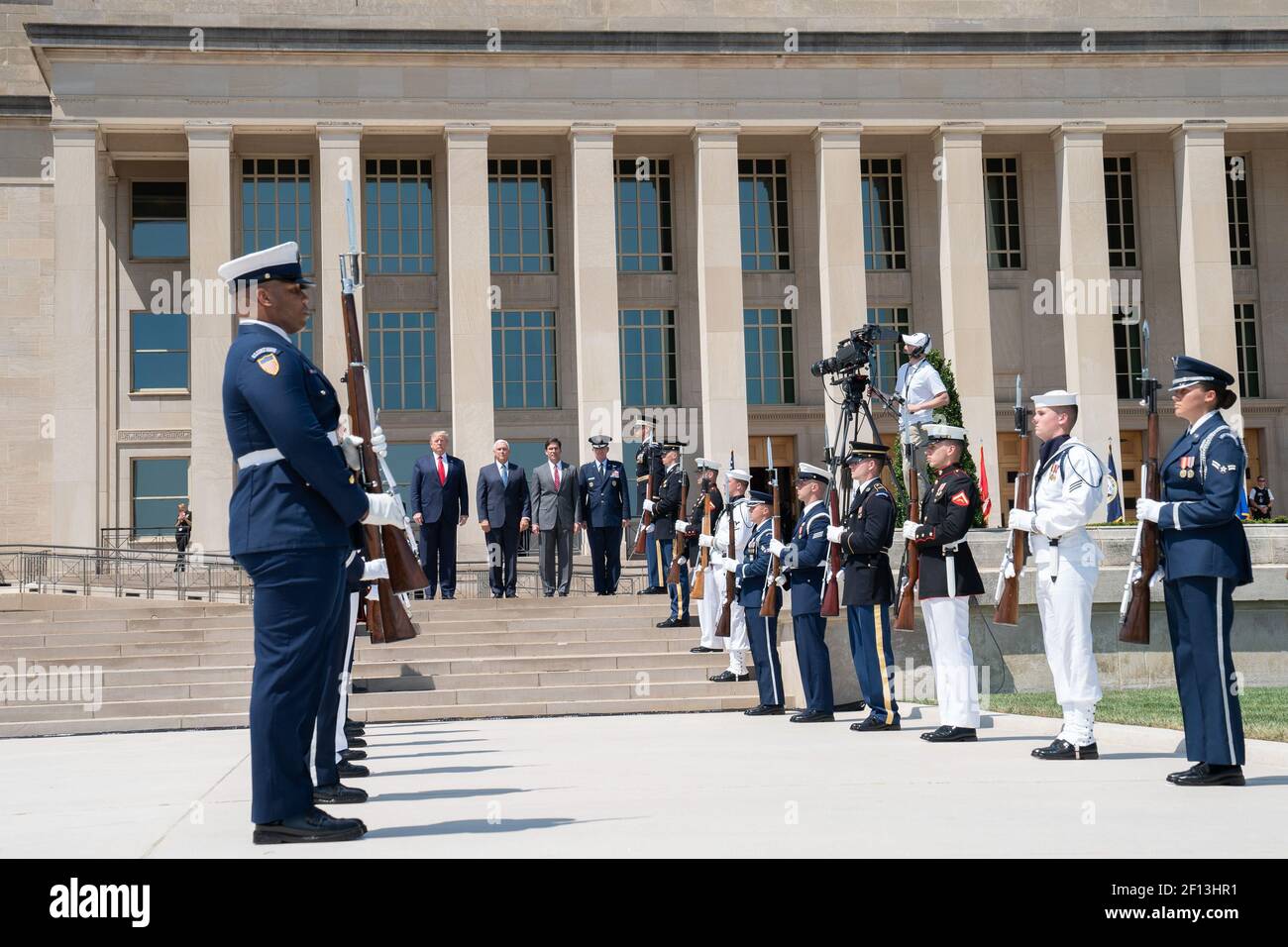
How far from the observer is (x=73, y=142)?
33.7 meters

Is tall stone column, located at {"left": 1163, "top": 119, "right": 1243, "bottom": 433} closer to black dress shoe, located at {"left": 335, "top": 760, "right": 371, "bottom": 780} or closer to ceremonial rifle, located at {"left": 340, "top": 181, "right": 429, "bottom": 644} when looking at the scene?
black dress shoe, located at {"left": 335, "top": 760, "right": 371, "bottom": 780}

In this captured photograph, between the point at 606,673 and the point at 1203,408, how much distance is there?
33.4ft

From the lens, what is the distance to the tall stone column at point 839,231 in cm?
3547

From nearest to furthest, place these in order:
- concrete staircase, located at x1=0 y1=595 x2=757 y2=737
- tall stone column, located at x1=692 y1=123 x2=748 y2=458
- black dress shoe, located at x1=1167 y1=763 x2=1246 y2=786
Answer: black dress shoe, located at x1=1167 y1=763 x2=1246 y2=786 < concrete staircase, located at x1=0 y1=595 x2=757 y2=737 < tall stone column, located at x1=692 y1=123 x2=748 y2=458

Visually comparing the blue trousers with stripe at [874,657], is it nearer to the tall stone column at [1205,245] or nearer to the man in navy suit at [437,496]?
the man in navy suit at [437,496]

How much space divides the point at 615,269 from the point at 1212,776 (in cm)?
2899

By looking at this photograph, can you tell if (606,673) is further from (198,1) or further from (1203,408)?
(198,1)

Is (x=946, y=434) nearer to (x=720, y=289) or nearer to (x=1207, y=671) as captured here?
(x=1207, y=671)

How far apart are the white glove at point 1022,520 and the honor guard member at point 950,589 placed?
0.90 metres

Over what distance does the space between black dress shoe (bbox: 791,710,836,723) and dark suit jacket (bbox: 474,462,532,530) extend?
9.90 metres

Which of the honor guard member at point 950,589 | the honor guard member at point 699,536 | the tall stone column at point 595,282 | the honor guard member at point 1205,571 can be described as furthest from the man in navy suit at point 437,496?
the honor guard member at point 1205,571

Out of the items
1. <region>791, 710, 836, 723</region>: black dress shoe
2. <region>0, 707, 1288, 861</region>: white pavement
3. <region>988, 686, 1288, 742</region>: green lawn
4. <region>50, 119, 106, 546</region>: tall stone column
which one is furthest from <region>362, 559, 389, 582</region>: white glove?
<region>50, 119, 106, 546</region>: tall stone column

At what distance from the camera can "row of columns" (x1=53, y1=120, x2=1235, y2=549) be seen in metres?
33.3

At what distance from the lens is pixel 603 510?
22.2 metres
